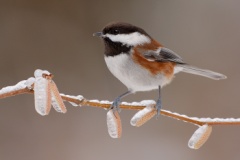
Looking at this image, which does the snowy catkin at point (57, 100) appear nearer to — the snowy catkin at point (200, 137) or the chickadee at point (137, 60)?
the snowy catkin at point (200, 137)

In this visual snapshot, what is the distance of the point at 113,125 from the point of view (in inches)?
21.8

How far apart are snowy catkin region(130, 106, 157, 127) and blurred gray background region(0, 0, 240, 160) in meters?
1.30

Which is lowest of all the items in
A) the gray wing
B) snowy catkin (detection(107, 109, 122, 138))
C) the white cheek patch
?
snowy catkin (detection(107, 109, 122, 138))

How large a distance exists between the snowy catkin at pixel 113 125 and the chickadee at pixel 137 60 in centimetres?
27

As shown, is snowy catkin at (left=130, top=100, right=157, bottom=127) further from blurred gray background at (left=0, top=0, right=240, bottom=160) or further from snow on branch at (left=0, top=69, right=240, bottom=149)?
blurred gray background at (left=0, top=0, right=240, bottom=160)

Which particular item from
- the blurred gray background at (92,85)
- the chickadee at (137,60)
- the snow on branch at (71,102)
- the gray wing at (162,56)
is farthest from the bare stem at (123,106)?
the blurred gray background at (92,85)

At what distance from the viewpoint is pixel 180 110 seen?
6.79 ft

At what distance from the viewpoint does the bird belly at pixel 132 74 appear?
0.92 metres

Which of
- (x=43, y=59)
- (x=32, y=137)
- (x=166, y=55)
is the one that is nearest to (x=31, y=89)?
(x=166, y=55)

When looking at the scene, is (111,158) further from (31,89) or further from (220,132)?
(31,89)

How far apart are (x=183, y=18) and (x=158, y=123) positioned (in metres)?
0.64

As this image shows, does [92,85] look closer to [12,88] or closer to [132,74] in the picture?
[132,74]

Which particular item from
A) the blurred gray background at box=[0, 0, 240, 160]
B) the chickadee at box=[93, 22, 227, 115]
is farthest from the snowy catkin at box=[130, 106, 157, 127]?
the blurred gray background at box=[0, 0, 240, 160]

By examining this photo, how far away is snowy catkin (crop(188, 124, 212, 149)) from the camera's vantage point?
0.55 meters
